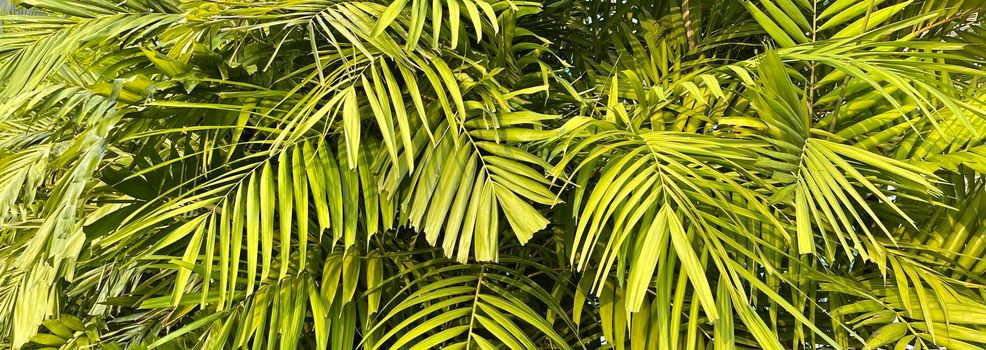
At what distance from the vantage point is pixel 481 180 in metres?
0.63

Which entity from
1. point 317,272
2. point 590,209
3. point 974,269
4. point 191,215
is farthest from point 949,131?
point 191,215

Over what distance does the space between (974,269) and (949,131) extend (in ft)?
0.47

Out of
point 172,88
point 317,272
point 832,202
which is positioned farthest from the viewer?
point 317,272

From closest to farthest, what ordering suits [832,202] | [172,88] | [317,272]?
[832,202] < [172,88] < [317,272]

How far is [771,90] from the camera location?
59 centimetres

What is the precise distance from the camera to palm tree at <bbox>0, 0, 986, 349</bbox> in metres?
0.57

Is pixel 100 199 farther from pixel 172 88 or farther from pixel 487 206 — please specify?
pixel 487 206

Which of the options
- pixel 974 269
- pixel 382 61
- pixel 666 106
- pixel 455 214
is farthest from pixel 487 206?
pixel 974 269

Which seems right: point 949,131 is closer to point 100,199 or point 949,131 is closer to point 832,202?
point 832,202

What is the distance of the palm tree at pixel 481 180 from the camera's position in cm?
57

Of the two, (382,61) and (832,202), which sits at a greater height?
(382,61)

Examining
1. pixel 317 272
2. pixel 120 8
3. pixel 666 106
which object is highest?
pixel 120 8

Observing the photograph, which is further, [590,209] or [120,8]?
[120,8]

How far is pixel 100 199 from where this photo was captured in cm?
79
